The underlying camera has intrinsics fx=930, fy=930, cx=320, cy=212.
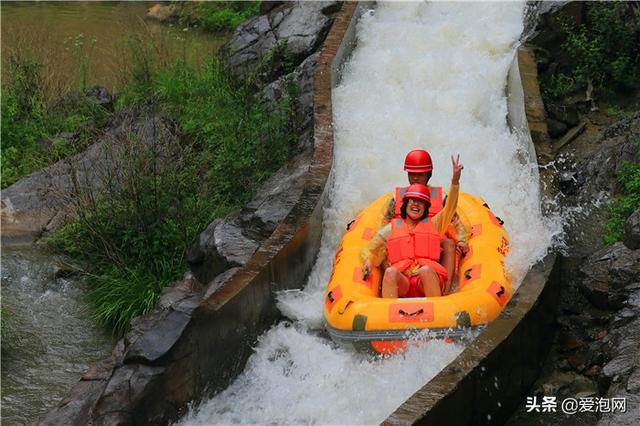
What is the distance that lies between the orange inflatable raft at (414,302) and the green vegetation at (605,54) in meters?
3.19

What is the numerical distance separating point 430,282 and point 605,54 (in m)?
4.63

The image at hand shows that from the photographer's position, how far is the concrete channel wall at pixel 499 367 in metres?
5.69

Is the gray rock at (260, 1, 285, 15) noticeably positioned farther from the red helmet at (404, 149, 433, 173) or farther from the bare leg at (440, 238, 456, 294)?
the bare leg at (440, 238, 456, 294)

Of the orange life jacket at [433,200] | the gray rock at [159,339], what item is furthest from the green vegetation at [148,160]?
the orange life jacket at [433,200]

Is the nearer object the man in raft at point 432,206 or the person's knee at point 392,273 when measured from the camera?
the person's knee at point 392,273

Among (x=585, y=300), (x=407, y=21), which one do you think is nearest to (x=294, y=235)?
(x=585, y=300)

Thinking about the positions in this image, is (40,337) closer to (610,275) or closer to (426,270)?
(426,270)

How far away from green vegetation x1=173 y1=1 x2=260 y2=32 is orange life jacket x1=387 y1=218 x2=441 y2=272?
956cm

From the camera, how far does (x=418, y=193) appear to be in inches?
282

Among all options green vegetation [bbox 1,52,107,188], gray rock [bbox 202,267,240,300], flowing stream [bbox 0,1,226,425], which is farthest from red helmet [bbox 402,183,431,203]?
green vegetation [bbox 1,52,107,188]

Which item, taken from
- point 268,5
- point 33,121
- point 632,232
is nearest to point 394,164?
point 632,232

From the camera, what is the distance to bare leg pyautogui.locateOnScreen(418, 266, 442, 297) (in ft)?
22.6

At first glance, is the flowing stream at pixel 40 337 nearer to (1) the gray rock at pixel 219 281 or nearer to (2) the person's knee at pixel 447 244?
(1) the gray rock at pixel 219 281

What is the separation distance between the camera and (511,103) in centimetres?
988
